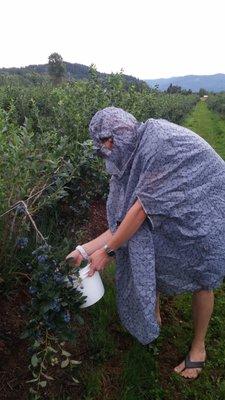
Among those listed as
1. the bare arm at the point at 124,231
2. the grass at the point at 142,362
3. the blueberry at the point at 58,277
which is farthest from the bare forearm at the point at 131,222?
the grass at the point at 142,362

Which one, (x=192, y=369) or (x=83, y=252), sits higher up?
(x=83, y=252)

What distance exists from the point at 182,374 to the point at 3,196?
161 cm

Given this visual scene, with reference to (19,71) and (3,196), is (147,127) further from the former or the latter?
(19,71)

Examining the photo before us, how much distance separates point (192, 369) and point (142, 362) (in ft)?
1.09

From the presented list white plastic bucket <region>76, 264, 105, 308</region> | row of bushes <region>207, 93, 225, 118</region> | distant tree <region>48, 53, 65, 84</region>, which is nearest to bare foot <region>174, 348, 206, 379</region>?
white plastic bucket <region>76, 264, 105, 308</region>

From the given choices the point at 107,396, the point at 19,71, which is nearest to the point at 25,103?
the point at 107,396

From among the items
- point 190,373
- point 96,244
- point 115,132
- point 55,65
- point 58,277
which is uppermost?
point 55,65

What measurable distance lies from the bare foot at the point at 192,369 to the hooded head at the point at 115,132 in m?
1.40

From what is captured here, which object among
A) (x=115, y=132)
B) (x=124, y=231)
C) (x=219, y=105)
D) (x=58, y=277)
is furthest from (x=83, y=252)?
(x=219, y=105)

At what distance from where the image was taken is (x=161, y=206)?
214 centimetres

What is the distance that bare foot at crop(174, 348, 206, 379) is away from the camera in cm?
266

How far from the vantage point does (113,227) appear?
241 cm

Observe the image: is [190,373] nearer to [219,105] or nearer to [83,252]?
[83,252]

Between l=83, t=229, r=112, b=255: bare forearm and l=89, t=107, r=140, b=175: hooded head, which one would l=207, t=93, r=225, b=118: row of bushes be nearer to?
l=83, t=229, r=112, b=255: bare forearm
